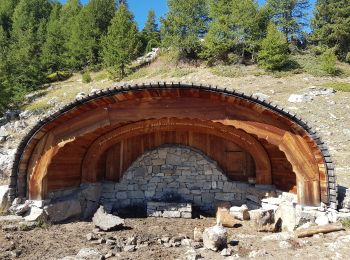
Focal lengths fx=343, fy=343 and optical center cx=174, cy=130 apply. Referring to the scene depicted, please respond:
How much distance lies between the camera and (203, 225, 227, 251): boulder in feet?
22.1

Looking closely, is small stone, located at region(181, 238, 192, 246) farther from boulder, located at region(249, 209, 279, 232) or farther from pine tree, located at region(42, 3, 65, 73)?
pine tree, located at region(42, 3, 65, 73)

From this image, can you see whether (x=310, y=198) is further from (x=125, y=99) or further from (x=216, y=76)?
(x=216, y=76)

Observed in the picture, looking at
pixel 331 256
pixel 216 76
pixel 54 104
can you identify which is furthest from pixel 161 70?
pixel 331 256

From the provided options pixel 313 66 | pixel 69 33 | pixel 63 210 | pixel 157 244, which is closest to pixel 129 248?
pixel 157 244

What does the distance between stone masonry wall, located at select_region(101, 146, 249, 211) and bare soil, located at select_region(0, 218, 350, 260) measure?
185 centimetres

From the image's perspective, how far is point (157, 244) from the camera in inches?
292

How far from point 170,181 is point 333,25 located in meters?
36.6

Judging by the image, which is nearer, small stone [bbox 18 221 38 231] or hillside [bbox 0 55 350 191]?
small stone [bbox 18 221 38 231]

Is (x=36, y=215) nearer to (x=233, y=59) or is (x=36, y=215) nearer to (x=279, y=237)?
(x=279, y=237)

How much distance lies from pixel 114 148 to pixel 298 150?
5.82 meters

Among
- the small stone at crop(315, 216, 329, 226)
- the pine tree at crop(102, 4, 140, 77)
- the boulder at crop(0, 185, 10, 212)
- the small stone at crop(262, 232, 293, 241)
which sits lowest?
the small stone at crop(262, 232, 293, 241)

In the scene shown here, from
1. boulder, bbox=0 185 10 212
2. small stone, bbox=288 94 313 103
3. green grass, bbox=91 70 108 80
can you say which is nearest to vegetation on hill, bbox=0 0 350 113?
green grass, bbox=91 70 108 80

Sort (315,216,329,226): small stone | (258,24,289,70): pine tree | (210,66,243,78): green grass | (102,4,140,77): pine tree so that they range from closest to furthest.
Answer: (315,216,329,226): small stone < (210,66,243,78): green grass < (258,24,289,70): pine tree < (102,4,140,77): pine tree

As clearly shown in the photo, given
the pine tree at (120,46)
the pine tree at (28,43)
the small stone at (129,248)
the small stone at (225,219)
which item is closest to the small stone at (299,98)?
the small stone at (225,219)
